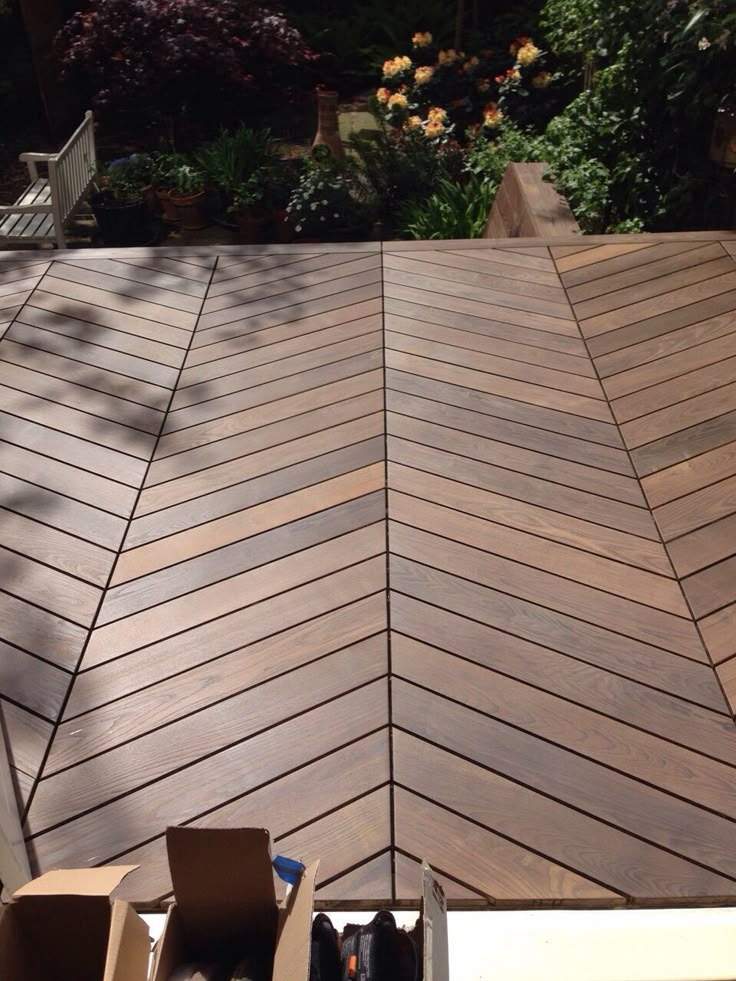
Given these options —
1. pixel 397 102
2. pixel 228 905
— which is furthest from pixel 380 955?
pixel 397 102

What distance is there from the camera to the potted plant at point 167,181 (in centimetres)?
523

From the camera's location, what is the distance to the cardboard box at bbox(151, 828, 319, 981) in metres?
0.96

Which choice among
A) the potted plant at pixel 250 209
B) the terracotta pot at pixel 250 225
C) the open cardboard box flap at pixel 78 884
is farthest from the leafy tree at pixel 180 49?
the open cardboard box flap at pixel 78 884

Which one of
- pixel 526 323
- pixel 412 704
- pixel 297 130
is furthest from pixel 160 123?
pixel 412 704

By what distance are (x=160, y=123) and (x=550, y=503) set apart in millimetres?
5476

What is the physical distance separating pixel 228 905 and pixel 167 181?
5.00 metres

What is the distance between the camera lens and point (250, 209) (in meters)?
4.91

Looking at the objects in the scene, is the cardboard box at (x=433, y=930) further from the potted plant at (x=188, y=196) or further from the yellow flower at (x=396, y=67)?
the yellow flower at (x=396, y=67)

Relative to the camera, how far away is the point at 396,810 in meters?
1.38

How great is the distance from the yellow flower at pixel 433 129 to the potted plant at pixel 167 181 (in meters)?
1.55

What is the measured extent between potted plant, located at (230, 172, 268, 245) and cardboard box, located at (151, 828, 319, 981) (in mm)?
4383

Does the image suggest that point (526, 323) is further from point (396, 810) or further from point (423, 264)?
point (396, 810)

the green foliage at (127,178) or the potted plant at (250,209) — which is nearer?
the potted plant at (250,209)

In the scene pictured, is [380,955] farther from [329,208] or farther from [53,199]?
[53,199]
